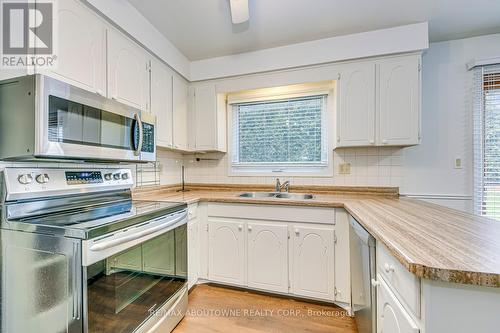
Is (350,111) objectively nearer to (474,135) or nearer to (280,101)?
(280,101)

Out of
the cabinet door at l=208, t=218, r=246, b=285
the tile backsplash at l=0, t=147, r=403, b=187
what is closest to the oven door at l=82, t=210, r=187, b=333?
the cabinet door at l=208, t=218, r=246, b=285

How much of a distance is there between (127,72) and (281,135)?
166 centimetres

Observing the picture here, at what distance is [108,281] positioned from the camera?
110cm

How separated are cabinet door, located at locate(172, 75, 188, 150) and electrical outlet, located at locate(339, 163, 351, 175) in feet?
5.70

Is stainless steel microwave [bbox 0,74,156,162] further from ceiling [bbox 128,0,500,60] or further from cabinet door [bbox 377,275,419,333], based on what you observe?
cabinet door [bbox 377,275,419,333]

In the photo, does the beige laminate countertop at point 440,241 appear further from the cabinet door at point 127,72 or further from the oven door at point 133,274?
the cabinet door at point 127,72

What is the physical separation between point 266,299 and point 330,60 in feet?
7.51

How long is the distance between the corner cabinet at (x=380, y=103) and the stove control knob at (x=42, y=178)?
2.23 m

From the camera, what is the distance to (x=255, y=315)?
70.7 inches

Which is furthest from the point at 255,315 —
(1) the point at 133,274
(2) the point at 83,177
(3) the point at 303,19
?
(3) the point at 303,19

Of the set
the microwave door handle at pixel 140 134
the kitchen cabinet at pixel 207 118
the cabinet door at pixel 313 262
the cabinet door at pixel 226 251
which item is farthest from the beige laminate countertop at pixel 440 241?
the kitchen cabinet at pixel 207 118

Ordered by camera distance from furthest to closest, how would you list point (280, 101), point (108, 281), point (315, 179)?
1. point (280, 101)
2. point (315, 179)
3. point (108, 281)

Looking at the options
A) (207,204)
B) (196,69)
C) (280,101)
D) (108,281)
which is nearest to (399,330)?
(108,281)

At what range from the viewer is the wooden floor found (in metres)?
1.65
